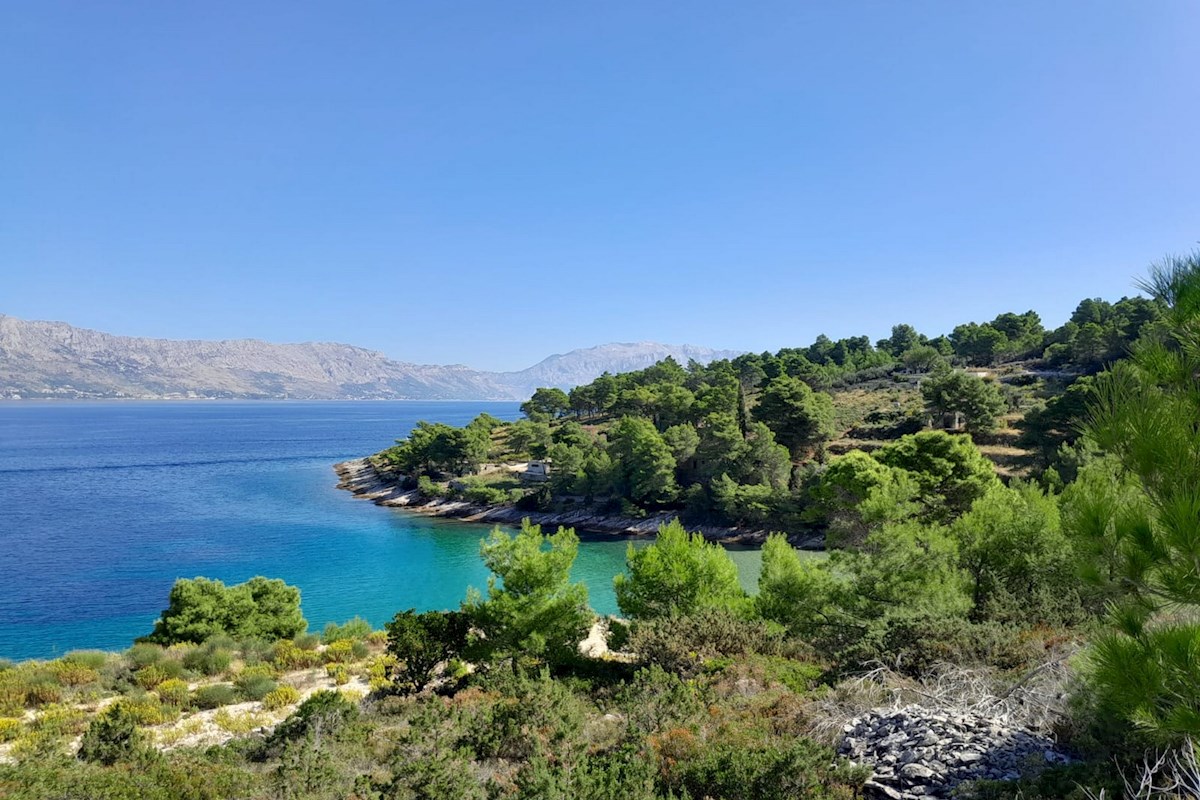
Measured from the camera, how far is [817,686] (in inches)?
408

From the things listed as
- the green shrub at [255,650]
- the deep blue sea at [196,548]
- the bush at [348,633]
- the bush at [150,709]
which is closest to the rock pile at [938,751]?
the bush at [150,709]

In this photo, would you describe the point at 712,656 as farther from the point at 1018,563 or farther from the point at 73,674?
the point at 73,674

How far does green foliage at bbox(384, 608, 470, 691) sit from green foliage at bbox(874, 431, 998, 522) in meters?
20.4

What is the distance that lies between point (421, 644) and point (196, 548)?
34.2 meters

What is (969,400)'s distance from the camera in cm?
4253

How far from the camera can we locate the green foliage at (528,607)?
14.4 meters

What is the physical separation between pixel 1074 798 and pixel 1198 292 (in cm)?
458

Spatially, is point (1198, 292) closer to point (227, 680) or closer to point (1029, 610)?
point (1029, 610)

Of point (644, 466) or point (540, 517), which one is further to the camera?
point (540, 517)

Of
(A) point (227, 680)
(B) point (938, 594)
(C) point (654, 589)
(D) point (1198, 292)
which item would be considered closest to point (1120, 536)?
(D) point (1198, 292)

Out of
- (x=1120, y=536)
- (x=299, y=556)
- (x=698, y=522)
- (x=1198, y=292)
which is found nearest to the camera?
(x=1198, y=292)

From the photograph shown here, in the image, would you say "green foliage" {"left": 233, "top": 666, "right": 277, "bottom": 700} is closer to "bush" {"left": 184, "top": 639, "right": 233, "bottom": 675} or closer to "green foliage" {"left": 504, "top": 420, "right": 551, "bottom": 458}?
"bush" {"left": 184, "top": 639, "right": 233, "bottom": 675}

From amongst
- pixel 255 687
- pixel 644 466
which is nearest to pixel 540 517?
pixel 644 466

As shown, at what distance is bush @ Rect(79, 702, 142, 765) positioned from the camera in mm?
8258
